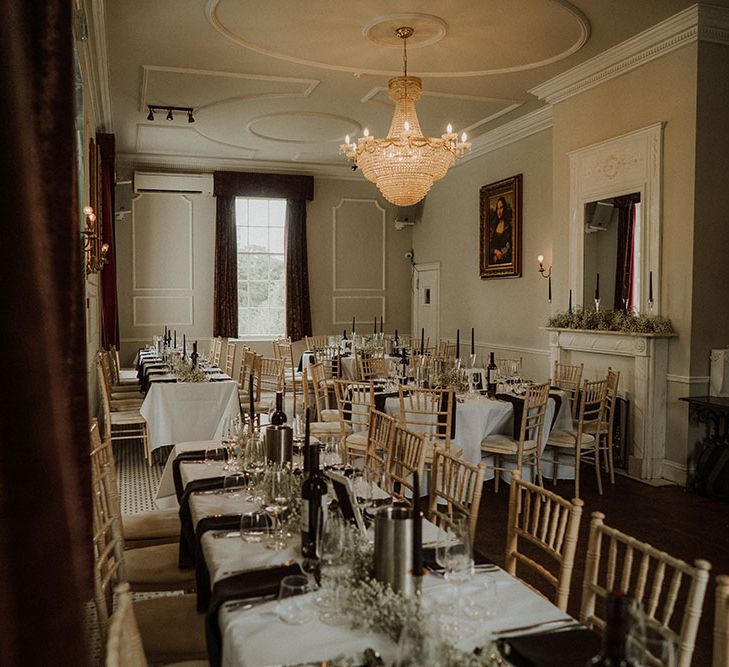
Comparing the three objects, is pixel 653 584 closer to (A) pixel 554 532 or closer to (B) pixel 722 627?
(B) pixel 722 627

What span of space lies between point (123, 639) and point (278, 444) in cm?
151

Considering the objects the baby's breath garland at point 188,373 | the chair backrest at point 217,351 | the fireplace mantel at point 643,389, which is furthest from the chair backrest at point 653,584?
the chair backrest at point 217,351

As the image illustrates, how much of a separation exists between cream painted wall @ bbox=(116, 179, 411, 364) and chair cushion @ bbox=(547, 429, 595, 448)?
265 inches

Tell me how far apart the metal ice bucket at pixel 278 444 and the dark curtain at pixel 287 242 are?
8562mm

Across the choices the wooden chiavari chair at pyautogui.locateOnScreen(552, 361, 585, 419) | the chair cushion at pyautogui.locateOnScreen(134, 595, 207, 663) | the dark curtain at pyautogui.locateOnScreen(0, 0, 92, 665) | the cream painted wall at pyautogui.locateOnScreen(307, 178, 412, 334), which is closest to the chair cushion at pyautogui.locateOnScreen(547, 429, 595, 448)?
the wooden chiavari chair at pyautogui.locateOnScreen(552, 361, 585, 419)

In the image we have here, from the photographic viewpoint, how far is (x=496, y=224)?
9312 mm

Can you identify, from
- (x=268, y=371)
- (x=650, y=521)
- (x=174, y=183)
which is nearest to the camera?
(x=650, y=521)

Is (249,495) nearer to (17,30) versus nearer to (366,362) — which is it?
(17,30)

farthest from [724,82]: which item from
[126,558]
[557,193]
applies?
[126,558]

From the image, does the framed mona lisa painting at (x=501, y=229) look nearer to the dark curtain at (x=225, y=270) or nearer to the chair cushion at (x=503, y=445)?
the chair cushion at (x=503, y=445)

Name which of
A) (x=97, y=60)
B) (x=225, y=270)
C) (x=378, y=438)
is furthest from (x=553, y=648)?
(x=225, y=270)

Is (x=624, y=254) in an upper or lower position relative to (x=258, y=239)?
lower

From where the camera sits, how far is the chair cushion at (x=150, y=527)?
319 cm

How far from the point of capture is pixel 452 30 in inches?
224
